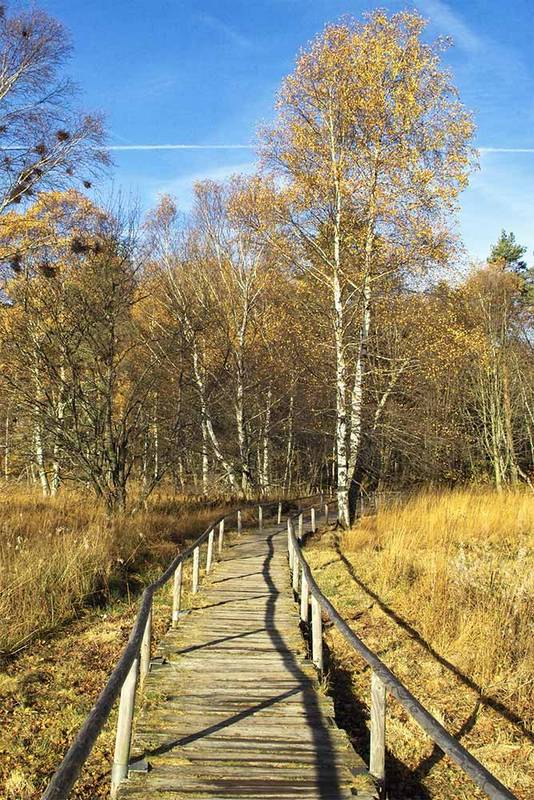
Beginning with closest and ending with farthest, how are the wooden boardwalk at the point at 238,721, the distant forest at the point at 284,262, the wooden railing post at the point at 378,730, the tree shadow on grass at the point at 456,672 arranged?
the wooden boardwalk at the point at 238,721, the wooden railing post at the point at 378,730, the tree shadow on grass at the point at 456,672, the distant forest at the point at 284,262

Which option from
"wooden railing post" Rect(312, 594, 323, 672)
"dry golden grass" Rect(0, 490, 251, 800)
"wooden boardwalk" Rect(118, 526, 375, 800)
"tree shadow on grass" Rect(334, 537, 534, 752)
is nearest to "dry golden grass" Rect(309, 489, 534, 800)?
"tree shadow on grass" Rect(334, 537, 534, 752)

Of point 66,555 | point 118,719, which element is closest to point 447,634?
point 118,719

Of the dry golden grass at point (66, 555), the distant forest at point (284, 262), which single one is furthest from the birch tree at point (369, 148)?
the dry golden grass at point (66, 555)

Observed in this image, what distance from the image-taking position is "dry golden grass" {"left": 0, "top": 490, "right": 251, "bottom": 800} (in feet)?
17.6

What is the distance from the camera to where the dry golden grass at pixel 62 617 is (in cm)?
536

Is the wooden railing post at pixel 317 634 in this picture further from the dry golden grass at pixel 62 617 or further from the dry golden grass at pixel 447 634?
the dry golden grass at pixel 62 617

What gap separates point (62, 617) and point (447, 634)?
→ 527 cm

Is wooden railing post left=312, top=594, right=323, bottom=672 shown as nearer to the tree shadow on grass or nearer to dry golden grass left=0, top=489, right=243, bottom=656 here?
the tree shadow on grass

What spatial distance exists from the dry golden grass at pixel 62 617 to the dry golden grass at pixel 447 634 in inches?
107

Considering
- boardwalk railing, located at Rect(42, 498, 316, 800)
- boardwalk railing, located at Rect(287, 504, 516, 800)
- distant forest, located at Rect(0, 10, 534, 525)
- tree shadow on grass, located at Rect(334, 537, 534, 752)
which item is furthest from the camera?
distant forest, located at Rect(0, 10, 534, 525)

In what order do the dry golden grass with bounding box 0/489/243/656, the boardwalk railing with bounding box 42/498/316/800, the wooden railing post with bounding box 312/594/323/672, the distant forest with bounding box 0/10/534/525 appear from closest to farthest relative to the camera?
the boardwalk railing with bounding box 42/498/316/800
the wooden railing post with bounding box 312/594/323/672
the dry golden grass with bounding box 0/489/243/656
the distant forest with bounding box 0/10/534/525

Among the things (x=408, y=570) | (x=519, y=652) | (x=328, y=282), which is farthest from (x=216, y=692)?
(x=328, y=282)

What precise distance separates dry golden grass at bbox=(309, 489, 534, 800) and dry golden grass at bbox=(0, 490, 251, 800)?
8.90ft

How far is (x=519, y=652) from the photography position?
273 inches
